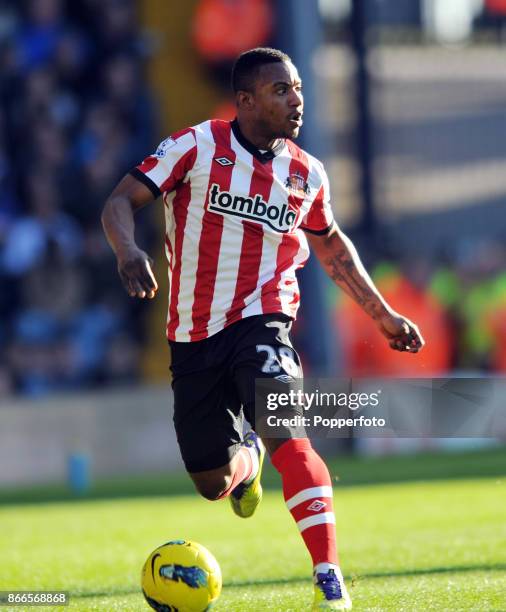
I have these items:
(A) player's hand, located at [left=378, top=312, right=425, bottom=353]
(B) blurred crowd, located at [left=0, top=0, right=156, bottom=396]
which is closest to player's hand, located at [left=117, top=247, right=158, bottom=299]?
(A) player's hand, located at [left=378, top=312, right=425, bottom=353]

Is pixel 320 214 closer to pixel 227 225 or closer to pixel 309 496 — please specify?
pixel 227 225

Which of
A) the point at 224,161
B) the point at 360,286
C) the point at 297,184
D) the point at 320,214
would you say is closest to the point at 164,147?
the point at 224,161

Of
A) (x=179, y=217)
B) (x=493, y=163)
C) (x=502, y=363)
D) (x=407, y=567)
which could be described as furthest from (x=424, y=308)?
(x=179, y=217)

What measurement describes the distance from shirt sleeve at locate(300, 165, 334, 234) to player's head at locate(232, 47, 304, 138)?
401mm

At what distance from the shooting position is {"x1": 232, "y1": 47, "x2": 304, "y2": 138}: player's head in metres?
5.68

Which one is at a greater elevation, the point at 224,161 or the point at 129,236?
the point at 224,161

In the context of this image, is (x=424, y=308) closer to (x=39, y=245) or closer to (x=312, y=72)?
(x=312, y=72)

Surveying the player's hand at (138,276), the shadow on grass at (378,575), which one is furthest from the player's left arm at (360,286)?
the player's hand at (138,276)

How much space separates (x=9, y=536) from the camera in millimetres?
9305

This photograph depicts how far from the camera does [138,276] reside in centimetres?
504

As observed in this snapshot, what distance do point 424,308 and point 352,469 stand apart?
3.79 meters

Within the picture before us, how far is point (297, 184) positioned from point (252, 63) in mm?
540

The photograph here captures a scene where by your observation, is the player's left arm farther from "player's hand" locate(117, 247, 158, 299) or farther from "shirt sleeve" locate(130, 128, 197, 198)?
"player's hand" locate(117, 247, 158, 299)

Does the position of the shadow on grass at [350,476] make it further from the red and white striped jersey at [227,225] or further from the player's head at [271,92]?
the player's head at [271,92]
